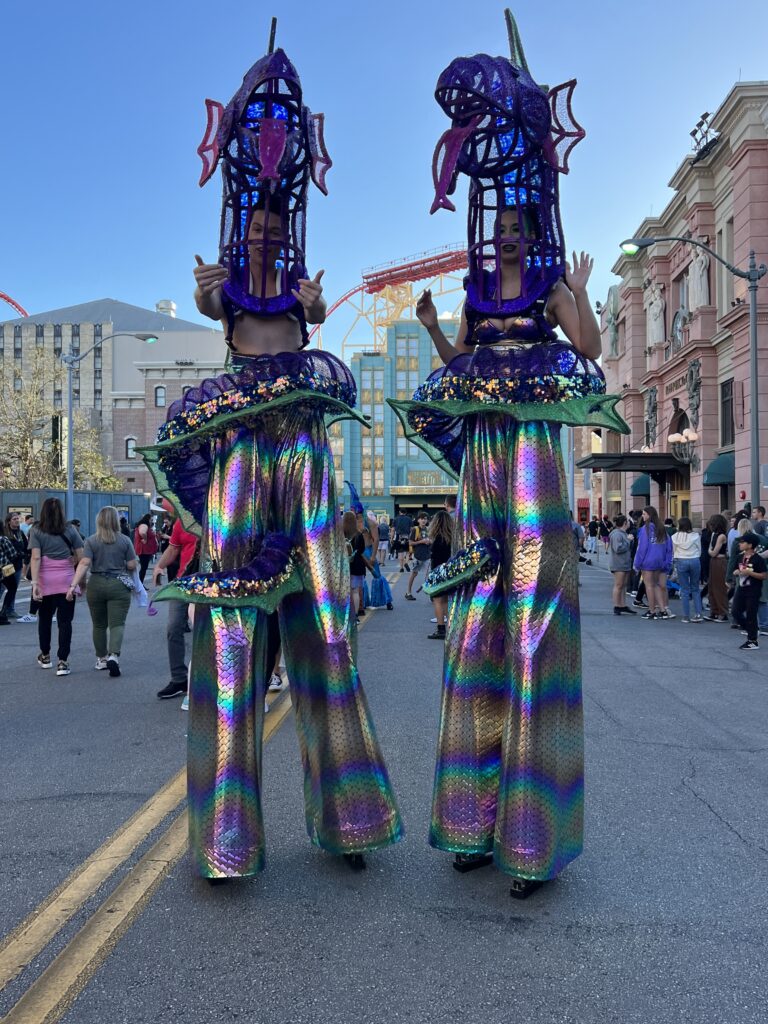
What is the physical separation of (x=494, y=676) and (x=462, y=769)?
330mm

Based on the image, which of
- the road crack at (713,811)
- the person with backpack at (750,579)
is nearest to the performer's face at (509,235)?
the road crack at (713,811)

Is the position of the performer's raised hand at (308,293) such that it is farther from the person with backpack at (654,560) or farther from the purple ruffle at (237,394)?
the person with backpack at (654,560)

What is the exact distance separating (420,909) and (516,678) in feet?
2.58

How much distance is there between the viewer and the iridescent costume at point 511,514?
2.91m

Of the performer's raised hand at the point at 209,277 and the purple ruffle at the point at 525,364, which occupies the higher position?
the performer's raised hand at the point at 209,277

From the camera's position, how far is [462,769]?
3006 mm

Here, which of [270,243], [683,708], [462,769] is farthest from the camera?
[683,708]

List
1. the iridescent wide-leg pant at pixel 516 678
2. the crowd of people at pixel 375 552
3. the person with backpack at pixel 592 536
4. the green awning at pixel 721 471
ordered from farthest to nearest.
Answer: the person with backpack at pixel 592 536 < the green awning at pixel 721 471 < the crowd of people at pixel 375 552 < the iridescent wide-leg pant at pixel 516 678

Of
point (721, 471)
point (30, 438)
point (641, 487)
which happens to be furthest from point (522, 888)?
point (30, 438)

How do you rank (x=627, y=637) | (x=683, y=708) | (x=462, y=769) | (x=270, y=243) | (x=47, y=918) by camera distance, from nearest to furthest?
(x=47, y=918), (x=462, y=769), (x=270, y=243), (x=683, y=708), (x=627, y=637)

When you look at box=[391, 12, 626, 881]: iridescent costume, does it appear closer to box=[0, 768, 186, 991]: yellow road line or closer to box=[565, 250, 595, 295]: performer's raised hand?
box=[565, 250, 595, 295]: performer's raised hand

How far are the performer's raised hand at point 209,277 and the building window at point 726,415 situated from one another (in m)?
25.5

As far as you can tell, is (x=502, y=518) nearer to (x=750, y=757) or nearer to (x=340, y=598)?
(x=340, y=598)

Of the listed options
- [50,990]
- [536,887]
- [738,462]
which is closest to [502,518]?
[536,887]
